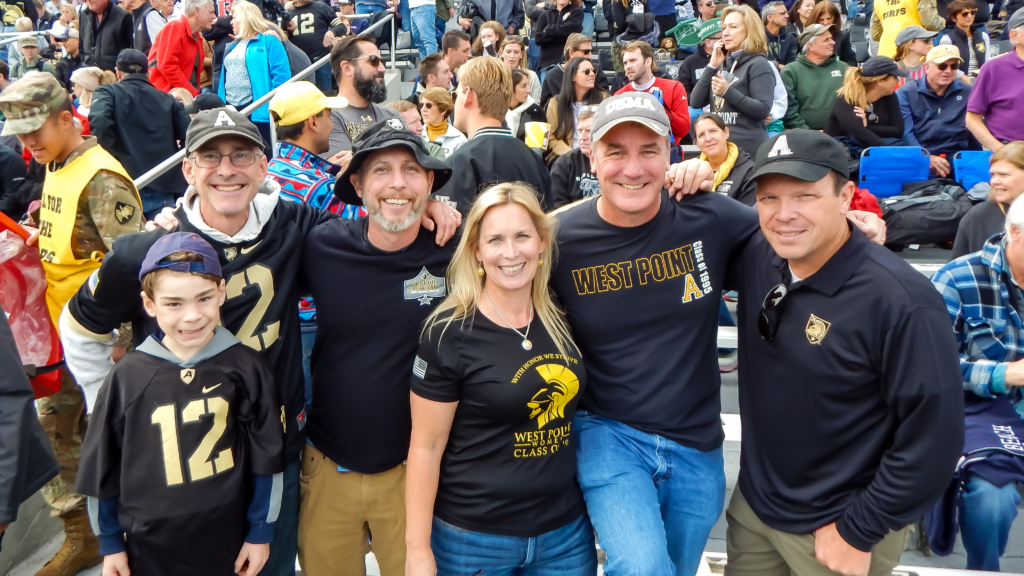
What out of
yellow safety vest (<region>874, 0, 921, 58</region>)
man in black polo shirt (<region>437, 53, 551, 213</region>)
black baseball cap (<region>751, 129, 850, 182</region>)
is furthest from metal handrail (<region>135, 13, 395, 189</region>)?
yellow safety vest (<region>874, 0, 921, 58</region>)

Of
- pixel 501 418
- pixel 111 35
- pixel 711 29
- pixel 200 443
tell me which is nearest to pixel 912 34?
pixel 711 29

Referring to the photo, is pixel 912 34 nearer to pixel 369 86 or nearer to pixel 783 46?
pixel 783 46

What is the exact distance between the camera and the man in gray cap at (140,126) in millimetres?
5523

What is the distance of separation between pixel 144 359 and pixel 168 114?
428 centimetres

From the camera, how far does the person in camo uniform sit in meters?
3.09

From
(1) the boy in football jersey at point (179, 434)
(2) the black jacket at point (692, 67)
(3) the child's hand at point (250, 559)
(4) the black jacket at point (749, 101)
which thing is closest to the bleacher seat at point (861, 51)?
(2) the black jacket at point (692, 67)

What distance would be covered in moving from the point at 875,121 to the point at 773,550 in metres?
5.43

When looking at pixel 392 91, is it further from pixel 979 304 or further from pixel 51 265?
pixel 979 304

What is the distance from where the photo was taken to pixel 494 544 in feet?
7.30

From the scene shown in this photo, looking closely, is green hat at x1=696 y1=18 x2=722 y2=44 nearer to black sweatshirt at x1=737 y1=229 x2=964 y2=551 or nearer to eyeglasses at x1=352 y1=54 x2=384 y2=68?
eyeglasses at x1=352 y1=54 x2=384 y2=68

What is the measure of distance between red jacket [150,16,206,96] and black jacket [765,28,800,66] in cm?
675

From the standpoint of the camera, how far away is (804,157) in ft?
6.72

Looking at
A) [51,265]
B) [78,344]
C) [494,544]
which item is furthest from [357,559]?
[51,265]

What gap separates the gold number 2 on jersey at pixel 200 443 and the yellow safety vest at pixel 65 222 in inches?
55.5
